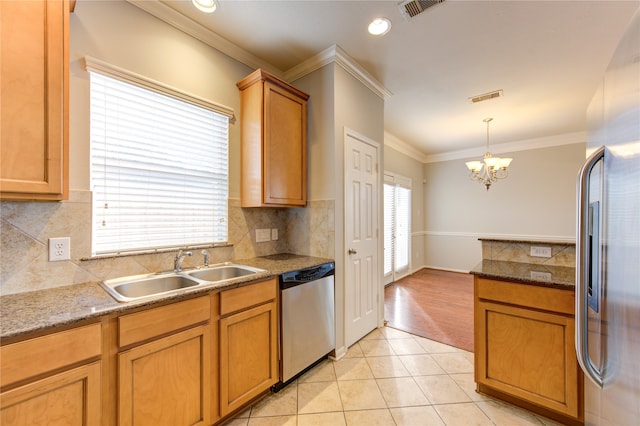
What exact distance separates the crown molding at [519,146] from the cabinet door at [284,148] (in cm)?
485

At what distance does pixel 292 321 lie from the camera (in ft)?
→ 6.48

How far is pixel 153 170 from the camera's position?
74.0 inches

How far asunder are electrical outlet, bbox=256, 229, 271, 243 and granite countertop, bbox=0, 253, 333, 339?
2.80 feet

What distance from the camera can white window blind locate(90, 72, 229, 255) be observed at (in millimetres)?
1647

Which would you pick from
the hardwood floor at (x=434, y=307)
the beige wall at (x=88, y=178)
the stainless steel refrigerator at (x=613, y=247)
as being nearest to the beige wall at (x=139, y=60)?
the beige wall at (x=88, y=178)

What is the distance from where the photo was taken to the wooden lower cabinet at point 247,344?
1.57 m

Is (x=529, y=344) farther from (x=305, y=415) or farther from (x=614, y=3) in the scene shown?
(x=614, y=3)

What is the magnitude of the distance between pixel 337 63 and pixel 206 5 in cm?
117

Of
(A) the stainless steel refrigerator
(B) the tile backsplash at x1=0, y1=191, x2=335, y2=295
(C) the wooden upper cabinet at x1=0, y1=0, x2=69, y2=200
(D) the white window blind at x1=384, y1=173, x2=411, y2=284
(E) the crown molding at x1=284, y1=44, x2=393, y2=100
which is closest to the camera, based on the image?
(A) the stainless steel refrigerator

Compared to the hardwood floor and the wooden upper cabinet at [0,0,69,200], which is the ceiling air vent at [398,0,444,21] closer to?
the wooden upper cabinet at [0,0,69,200]

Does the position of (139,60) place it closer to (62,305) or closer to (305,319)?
(62,305)

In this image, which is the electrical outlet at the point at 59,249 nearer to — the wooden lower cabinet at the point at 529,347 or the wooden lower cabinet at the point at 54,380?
the wooden lower cabinet at the point at 54,380

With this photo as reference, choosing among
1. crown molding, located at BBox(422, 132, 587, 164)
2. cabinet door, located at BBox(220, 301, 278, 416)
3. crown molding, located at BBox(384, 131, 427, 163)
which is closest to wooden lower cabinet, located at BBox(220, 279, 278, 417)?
cabinet door, located at BBox(220, 301, 278, 416)

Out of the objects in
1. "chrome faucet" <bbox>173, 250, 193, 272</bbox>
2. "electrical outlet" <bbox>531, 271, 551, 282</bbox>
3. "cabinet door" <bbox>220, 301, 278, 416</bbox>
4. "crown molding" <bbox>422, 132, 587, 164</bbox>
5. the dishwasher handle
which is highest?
"crown molding" <bbox>422, 132, 587, 164</bbox>
